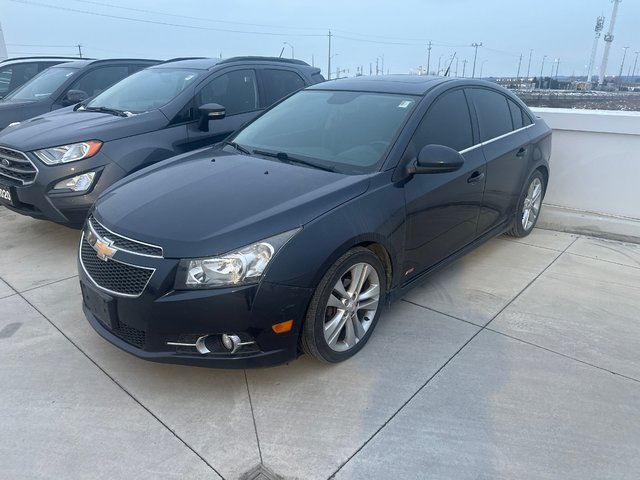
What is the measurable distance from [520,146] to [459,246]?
Result: 130 centimetres

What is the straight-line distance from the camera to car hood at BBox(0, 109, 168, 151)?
4.37 metres

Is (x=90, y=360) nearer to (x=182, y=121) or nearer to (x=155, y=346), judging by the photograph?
(x=155, y=346)

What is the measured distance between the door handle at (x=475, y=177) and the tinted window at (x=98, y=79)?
584cm

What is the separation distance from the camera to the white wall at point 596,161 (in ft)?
18.0

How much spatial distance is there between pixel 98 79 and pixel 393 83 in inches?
222

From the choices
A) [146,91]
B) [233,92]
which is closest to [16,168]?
[146,91]

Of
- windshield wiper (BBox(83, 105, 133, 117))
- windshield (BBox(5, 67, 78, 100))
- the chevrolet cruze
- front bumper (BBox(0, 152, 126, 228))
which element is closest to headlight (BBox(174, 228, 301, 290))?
the chevrolet cruze

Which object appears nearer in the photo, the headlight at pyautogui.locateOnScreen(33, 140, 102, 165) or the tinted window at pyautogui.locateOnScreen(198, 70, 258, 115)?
the headlight at pyautogui.locateOnScreen(33, 140, 102, 165)

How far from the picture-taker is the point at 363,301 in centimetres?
300

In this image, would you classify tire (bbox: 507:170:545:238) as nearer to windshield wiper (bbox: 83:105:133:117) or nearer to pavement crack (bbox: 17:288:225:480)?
pavement crack (bbox: 17:288:225:480)

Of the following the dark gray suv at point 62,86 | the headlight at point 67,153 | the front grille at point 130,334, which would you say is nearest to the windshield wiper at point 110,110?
the headlight at point 67,153

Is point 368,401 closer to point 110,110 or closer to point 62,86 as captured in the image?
point 110,110

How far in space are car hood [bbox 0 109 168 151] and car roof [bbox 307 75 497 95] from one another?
5.79ft

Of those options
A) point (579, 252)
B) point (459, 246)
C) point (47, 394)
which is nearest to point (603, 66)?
point (579, 252)
